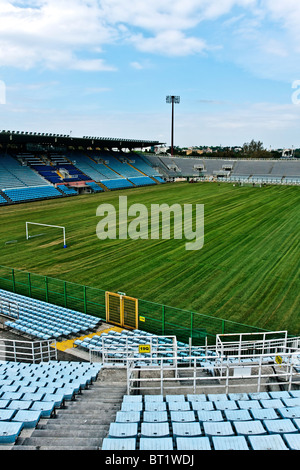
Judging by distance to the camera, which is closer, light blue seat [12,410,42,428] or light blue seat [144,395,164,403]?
light blue seat [12,410,42,428]

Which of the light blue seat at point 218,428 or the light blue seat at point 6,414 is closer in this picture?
the light blue seat at point 218,428

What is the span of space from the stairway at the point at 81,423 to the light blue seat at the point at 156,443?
2.31ft

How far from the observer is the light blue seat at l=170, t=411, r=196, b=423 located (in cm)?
577

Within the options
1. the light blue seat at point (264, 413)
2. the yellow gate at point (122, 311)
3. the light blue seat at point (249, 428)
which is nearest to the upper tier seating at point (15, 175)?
the yellow gate at point (122, 311)

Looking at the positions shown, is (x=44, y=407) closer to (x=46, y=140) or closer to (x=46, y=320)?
(x=46, y=320)

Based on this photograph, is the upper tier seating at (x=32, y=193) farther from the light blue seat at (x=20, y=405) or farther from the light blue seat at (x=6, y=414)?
the light blue seat at (x=6, y=414)

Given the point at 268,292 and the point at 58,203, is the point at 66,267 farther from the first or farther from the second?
the point at 58,203

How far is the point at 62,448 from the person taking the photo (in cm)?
506

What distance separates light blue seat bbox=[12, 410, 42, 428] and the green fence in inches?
261

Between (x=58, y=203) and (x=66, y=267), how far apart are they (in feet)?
84.4

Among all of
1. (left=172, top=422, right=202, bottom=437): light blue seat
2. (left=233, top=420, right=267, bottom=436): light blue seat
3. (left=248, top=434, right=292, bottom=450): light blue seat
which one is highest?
(left=248, top=434, right=292, bottom=450): light blue seat

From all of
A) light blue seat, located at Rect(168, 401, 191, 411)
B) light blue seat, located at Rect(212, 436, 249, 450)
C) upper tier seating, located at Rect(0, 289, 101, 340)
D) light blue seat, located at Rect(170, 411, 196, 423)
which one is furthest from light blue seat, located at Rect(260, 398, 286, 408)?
upper tier seating, located at Rect(0, 289, 101, 340)

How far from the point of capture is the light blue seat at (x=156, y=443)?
15.8 feet

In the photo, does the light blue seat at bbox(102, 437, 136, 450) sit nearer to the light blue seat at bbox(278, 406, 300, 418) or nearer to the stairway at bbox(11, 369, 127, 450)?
the stairway at bbox(11, 369, 127, 450)
